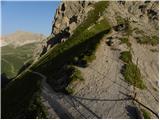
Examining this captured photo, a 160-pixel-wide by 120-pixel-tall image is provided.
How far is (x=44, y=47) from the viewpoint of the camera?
473ft

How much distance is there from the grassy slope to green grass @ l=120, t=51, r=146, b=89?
16.5 m

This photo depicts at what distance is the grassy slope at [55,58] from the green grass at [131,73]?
649 inches

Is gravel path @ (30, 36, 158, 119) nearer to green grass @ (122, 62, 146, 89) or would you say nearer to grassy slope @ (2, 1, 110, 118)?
green grass @ (122, 62, 146, 89)

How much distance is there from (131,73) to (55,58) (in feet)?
129

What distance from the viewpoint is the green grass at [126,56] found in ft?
232

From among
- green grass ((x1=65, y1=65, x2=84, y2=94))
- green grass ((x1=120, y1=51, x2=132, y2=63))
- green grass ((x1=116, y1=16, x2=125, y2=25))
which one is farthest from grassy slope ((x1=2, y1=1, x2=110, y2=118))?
green grass ((x1=120, y1=51, x2=132, y2=63))

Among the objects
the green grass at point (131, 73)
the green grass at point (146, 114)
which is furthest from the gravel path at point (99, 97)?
the green grass at point (131, 73)

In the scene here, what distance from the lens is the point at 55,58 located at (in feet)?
323

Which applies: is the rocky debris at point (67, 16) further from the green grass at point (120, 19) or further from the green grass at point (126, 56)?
the green grass at point (126, 56)

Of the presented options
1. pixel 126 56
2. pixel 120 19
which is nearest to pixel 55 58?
pixel 126 56

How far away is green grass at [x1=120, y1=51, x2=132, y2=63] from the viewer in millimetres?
70850

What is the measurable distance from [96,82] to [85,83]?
6.51ft

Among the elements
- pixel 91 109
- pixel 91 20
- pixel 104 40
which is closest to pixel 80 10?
pixel 91 20

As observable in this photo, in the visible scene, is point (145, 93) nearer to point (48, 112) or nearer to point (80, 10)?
point (48, 112)
